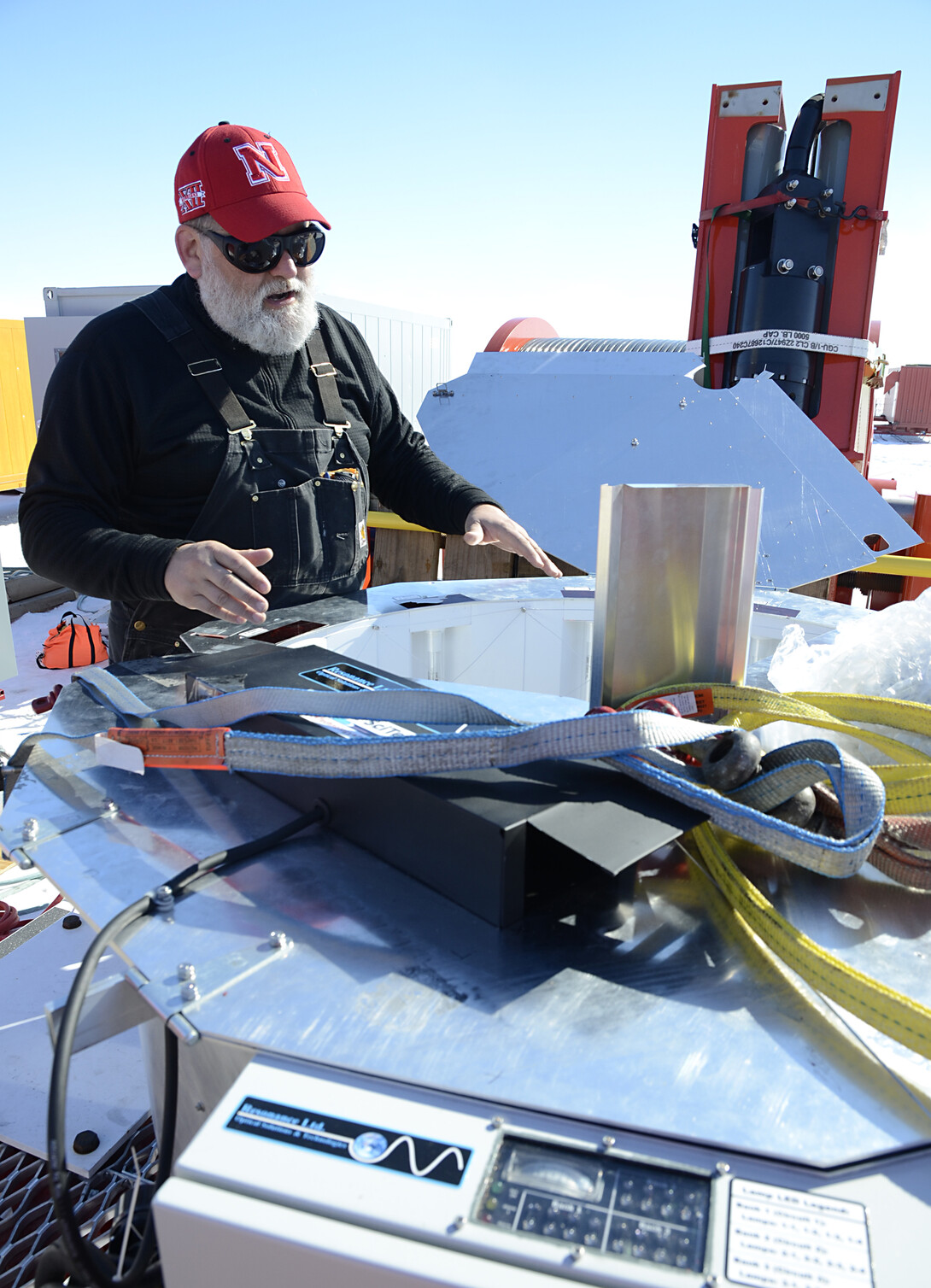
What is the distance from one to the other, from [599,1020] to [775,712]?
1.40ft

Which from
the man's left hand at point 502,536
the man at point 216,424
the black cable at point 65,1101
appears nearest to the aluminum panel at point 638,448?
the man's left hand at point 502,536

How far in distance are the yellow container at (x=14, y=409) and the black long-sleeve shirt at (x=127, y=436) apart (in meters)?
9.50

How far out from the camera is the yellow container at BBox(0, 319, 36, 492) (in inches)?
398

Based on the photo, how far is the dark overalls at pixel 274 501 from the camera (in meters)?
1.80

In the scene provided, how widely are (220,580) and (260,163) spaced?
1.10 metres

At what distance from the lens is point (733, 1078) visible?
55cm

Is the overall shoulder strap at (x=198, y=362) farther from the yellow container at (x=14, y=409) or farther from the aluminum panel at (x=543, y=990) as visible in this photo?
the yellow container at (x=14, y=409)

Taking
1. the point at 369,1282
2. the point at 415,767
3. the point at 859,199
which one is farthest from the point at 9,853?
the point at 859,199

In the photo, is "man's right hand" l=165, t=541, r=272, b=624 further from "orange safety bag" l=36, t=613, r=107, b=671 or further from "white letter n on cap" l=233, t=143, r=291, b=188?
"orange safety bag" l=36, t=613, r=107, b=671

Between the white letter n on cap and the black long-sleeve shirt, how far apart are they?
0.30 m

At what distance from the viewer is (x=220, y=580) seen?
1276 millimetres

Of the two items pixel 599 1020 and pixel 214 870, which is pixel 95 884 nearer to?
pixel 214 870

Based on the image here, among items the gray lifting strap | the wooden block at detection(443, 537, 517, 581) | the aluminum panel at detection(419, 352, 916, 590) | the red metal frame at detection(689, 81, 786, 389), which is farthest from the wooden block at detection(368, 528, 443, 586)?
the gray lifting strap

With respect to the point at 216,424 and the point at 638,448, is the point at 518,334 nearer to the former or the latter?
the point at 638,448
